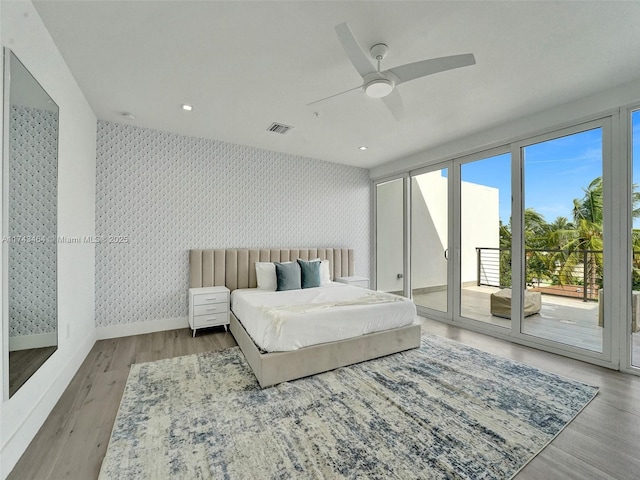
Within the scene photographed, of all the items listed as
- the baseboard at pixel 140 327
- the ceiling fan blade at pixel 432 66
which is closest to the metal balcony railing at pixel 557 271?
the ceiling fan blade at pixel 432 66

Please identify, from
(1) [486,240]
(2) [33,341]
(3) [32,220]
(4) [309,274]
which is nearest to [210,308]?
(4) [309,274]

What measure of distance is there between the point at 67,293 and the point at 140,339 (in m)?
1.31

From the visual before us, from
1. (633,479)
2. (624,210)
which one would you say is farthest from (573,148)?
(633,479)

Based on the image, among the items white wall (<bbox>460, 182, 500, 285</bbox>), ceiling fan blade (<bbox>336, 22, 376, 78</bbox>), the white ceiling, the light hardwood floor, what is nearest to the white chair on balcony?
white wall (<bbox>460, 182, 500, 285</bbox>)

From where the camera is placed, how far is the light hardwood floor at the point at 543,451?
1.57 metres

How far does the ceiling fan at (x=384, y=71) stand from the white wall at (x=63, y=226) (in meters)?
1.95

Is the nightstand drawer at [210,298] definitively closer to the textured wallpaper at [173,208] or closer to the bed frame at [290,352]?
the bed frame at [290,352]

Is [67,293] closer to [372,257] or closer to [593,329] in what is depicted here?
[372,257]

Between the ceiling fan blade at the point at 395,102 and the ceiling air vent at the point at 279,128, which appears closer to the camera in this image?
the ceiling fan blade at the point at 395,102

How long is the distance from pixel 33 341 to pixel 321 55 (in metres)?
2.92

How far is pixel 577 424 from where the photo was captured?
1962 mm

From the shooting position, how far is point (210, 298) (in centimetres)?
376

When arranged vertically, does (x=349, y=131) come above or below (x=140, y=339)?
above

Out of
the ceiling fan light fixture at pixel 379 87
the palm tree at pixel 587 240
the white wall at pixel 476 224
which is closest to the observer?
the ceiling fan light fixture at pixel 379 87
